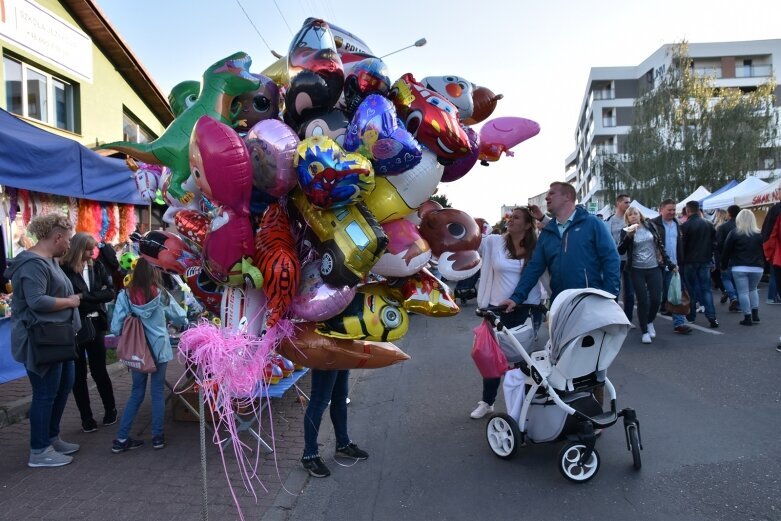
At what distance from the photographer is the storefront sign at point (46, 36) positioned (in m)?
8.01

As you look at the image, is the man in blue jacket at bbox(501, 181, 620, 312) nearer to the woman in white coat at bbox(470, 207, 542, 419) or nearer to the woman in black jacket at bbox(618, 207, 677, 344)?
the woman in white coat at bbox(470, 207, 542, 419)

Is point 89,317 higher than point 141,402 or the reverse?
higher

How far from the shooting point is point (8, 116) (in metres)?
5.80

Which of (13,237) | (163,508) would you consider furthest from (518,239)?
(13,237)

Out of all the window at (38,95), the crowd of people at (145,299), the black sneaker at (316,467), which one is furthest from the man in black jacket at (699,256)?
the window at (38,95)

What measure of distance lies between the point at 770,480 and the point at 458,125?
304cm

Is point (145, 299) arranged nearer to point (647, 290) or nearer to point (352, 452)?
point (352, 452)

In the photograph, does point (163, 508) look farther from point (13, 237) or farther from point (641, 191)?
point (641, 191)

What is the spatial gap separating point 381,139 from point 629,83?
6665 cm

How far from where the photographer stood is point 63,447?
409 cm

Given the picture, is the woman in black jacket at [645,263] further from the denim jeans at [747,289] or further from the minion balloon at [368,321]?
the minion balloon at [368,321]

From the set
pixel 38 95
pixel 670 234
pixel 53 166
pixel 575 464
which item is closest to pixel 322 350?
pixel 575 464

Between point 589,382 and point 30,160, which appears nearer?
point 589,382

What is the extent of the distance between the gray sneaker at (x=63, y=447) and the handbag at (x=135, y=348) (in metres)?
0.78
